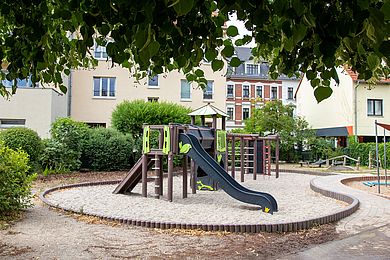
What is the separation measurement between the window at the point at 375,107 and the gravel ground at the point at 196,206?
885 inches

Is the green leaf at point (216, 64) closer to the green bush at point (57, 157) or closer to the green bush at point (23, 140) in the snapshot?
the green bush at point (23, 140)

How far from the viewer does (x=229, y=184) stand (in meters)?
9.87

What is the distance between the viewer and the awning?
1384 inches

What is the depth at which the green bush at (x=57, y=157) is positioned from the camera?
1889 centimetres

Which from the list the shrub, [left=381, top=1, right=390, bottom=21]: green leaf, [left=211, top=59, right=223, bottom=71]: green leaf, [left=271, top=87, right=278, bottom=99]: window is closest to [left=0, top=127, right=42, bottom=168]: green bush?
the shrub

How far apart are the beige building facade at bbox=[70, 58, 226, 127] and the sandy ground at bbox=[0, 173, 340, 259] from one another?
22730mm

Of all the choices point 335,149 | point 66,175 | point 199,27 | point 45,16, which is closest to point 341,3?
point 199,27

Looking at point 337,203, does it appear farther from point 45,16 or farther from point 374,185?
point 45,16

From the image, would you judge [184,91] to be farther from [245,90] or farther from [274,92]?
[274,92]

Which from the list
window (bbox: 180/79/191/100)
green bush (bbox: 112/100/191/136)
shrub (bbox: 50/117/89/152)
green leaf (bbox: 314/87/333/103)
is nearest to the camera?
green leaf (bbox: 314/87/333/103)

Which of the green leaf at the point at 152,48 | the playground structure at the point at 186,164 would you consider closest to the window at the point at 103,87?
the playground structure at the point at 186,164

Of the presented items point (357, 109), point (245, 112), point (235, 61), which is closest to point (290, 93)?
point (245, 112)

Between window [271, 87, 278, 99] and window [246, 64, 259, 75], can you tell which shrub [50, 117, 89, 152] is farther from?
window [271, 87, 278, 99]

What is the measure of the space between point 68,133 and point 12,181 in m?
11.3
